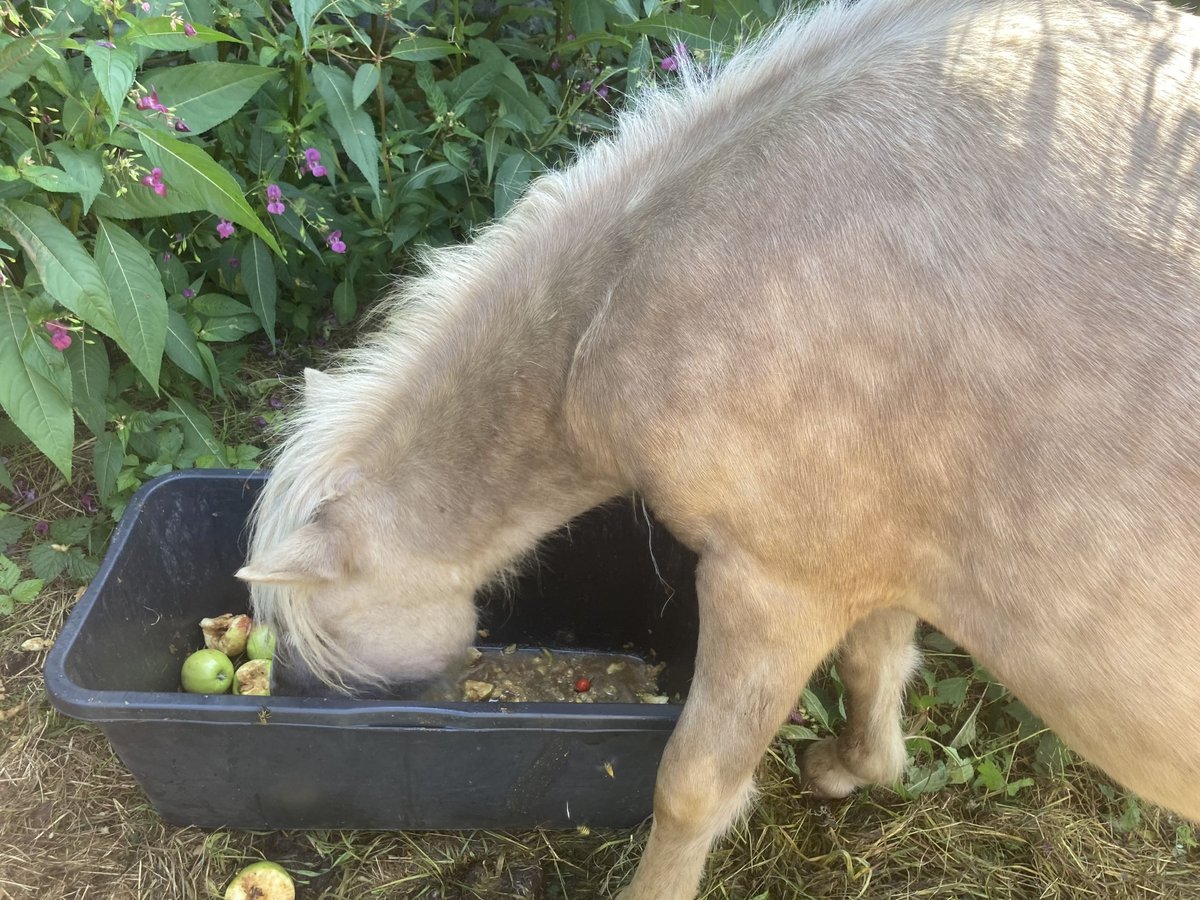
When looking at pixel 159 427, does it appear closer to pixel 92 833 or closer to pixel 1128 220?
pixel 92 833

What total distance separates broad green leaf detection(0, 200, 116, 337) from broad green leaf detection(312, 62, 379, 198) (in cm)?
63

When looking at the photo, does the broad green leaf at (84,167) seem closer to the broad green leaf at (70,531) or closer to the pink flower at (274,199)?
the pink flower at (274,199)

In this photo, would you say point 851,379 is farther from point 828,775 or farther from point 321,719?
point 828,775

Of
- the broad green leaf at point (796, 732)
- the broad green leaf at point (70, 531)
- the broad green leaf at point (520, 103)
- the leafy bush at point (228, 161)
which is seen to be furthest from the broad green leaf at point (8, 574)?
the broad green leaf at point (796, 732)

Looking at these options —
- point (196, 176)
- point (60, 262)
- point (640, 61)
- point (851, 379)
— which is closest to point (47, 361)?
point (60, 262)

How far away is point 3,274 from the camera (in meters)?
1.78

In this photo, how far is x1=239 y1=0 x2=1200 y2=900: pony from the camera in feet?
4.32

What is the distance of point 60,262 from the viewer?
73.2 inches

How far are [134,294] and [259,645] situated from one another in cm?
88

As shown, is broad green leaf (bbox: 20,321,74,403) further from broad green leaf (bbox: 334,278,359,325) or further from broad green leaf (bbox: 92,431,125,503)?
broad green leaf (bbox: 334,278,359,325)

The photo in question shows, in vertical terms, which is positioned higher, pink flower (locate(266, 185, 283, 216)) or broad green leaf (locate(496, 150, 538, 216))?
pink flower (locate(266, 185, 283, 216))

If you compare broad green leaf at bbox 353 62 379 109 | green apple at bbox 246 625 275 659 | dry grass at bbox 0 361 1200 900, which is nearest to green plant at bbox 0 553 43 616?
dry grass at bbox 0 361 1200 900

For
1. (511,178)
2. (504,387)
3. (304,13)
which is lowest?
(504,387)

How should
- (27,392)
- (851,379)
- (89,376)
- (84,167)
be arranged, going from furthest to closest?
(89,376), (27,392), (84,167), (851,379)
